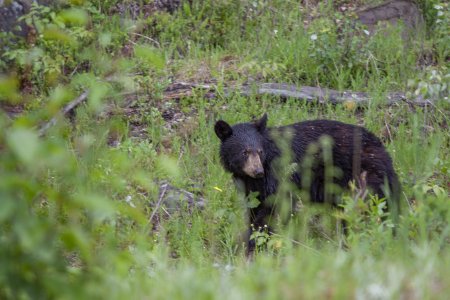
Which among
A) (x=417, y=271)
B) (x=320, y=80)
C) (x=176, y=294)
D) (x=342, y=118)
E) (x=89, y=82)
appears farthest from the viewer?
(x=320, y=80)

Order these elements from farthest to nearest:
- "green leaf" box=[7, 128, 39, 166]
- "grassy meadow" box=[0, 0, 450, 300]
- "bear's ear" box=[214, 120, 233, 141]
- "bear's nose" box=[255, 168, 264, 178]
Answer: "bear's ear" box=[214, 120, 233, 141], "bear's nose" box=[255, 168, 264, 178], "grassy meadow" box=[0, 0, 450, 300], "green leaf" box=[7, 128, 39, 166]

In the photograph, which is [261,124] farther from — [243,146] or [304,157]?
[304,157]

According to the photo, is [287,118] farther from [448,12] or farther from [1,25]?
[1,25]

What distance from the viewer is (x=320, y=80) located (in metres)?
9.71

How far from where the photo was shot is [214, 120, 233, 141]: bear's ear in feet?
24.2

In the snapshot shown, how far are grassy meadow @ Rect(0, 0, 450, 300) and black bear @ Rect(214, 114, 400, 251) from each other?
7.1 inches

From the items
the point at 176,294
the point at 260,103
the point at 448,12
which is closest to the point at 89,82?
the point at 176,294

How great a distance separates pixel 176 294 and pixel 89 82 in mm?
1144

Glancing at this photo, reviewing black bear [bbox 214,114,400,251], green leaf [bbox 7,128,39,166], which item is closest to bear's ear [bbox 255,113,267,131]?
black bear [bbox 214,114,400,251]

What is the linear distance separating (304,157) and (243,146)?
654 millimetres

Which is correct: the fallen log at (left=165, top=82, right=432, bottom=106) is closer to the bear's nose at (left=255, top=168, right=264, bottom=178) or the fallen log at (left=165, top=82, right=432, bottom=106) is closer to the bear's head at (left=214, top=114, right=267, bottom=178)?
the bear's head at (left=214, top=114, right=267, bottom=178)

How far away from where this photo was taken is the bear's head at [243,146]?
7.23 m

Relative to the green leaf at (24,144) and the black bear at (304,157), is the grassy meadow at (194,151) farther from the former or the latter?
the black bear at (304,157)

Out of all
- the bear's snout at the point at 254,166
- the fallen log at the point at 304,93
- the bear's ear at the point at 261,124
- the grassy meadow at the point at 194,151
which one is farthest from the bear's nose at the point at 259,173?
the fallen log at the point at 304,93
